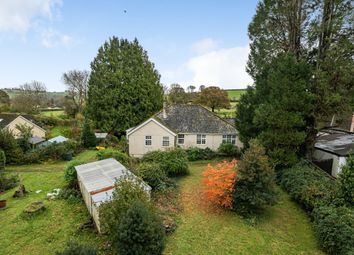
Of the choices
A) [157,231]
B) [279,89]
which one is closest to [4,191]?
[157,231]

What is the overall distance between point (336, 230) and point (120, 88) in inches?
1244

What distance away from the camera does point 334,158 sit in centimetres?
1856

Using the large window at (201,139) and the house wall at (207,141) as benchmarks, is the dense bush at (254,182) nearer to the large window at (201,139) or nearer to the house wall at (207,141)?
the house wall at (207,141)

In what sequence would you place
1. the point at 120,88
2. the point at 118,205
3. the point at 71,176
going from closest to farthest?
1. the point at 118,205
2. the point at 71,176
3. the point at 120,88

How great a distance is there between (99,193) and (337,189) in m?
13.0

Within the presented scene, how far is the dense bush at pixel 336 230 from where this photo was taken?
963 cm

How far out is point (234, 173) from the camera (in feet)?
42.2

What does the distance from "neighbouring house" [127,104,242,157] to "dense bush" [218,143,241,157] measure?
123 centimetres

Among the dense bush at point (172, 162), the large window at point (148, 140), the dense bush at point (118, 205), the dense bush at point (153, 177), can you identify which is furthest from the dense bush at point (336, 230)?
the large window at point (148, 140)

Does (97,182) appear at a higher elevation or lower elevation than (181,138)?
lower

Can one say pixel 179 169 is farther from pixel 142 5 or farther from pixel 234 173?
Result: pixel 142 5

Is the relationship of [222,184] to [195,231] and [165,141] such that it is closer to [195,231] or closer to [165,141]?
[195,231]

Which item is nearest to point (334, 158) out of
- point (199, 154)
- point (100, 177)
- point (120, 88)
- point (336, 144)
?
point (336, 144)

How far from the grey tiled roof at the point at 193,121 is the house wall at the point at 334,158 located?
30.2 ft
